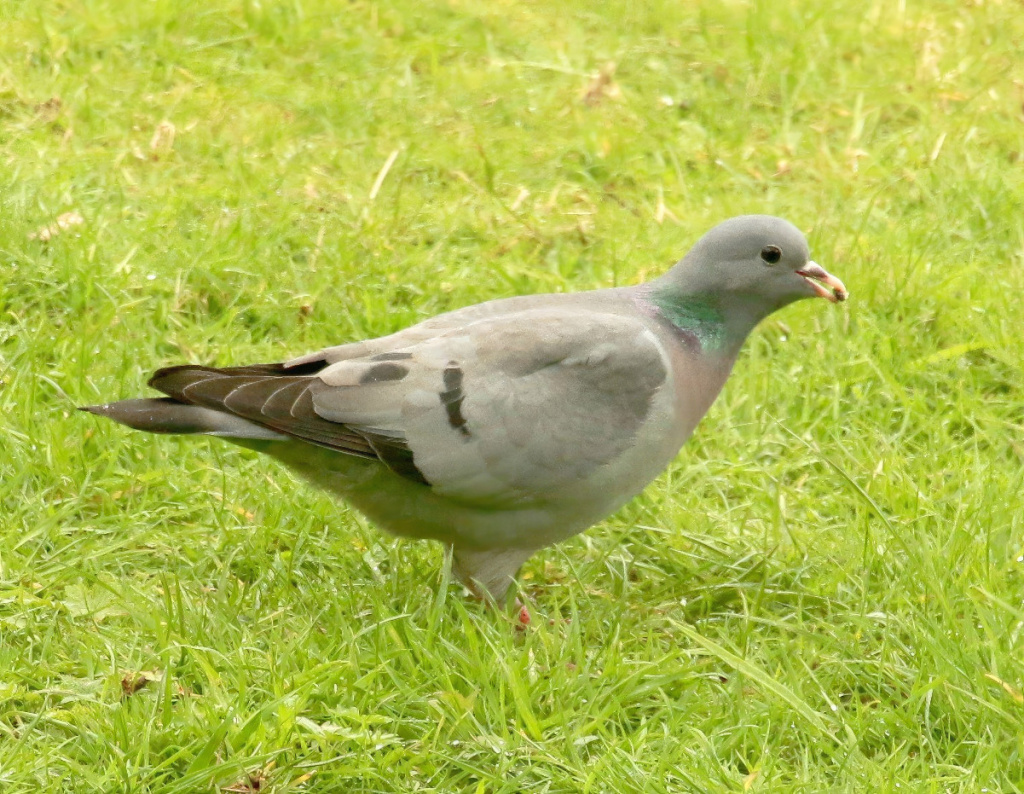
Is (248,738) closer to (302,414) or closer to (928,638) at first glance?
(302,414)

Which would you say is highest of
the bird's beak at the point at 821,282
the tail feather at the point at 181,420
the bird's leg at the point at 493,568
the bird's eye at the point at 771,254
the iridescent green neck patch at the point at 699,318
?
the bird's eye at the point at 771,254

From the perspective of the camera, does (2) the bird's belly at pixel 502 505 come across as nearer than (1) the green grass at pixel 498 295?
No

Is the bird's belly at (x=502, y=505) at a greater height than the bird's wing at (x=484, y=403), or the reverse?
the bird's wing at (x=484, y=403)

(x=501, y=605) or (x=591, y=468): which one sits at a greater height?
(x=591, y=468)

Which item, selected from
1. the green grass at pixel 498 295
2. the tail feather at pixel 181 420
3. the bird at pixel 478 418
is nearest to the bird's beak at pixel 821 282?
the bird at pixel 478 418

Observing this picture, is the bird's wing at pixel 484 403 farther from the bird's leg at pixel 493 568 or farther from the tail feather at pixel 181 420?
the bird's leg at pixel 493 568

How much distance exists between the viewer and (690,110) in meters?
6.85

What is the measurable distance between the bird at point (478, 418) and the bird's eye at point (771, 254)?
32cm

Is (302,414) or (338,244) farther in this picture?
(338,244)

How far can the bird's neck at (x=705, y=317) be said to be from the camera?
13.2 feet

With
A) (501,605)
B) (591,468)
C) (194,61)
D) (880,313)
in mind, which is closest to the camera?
(591,468)

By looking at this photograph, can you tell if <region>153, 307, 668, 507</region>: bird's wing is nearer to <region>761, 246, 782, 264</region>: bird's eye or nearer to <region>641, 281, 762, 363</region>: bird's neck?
<region>641, 281, 762, 363</region>: bird's neck

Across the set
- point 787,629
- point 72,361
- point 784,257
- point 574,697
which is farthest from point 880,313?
point 72,361

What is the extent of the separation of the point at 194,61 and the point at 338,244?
5.82ft
